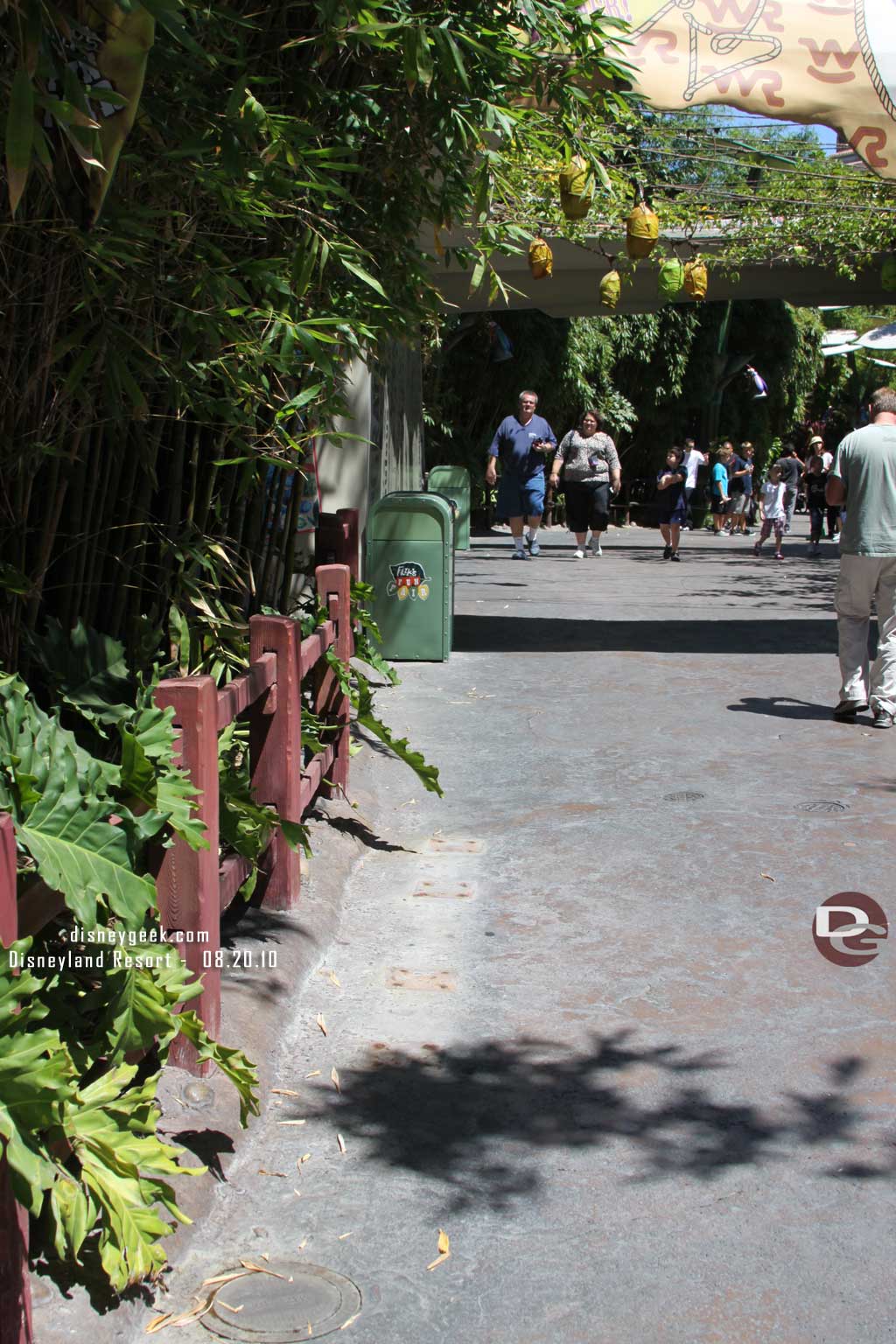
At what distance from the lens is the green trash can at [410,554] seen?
9.50m

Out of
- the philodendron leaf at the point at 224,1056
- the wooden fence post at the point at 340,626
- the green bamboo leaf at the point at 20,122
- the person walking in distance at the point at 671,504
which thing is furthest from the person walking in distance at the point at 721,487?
the green bamboo leaf at the point at 20,122

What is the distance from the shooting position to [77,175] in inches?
126

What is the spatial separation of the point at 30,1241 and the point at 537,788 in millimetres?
4298

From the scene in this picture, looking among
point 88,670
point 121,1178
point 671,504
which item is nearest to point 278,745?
point 88,670

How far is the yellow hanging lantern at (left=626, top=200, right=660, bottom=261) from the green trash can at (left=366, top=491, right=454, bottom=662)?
2.07 meters

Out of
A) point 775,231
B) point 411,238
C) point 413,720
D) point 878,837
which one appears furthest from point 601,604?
point 411,238

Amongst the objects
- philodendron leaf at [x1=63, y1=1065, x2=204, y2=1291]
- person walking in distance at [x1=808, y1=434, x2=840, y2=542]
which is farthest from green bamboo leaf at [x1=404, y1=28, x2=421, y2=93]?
person walking in distance at [x1=808, y1=434, x2=840, y2=542]

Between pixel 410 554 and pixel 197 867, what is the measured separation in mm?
6207

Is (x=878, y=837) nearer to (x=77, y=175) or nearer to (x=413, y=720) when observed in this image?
(x=413, y=720)

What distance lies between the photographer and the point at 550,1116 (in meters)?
3.60

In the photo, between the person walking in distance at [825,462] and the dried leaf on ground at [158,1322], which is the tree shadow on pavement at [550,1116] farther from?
the person walking in distance at [825,462]

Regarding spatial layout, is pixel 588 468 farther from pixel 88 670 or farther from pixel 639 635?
pixel 88 670

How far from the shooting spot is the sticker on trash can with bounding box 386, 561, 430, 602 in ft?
31.2

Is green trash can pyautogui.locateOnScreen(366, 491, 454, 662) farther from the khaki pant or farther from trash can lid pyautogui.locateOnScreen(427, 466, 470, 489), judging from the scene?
trash can lid pyautogui.locateOnScreen(427, 466, 470, 489)
